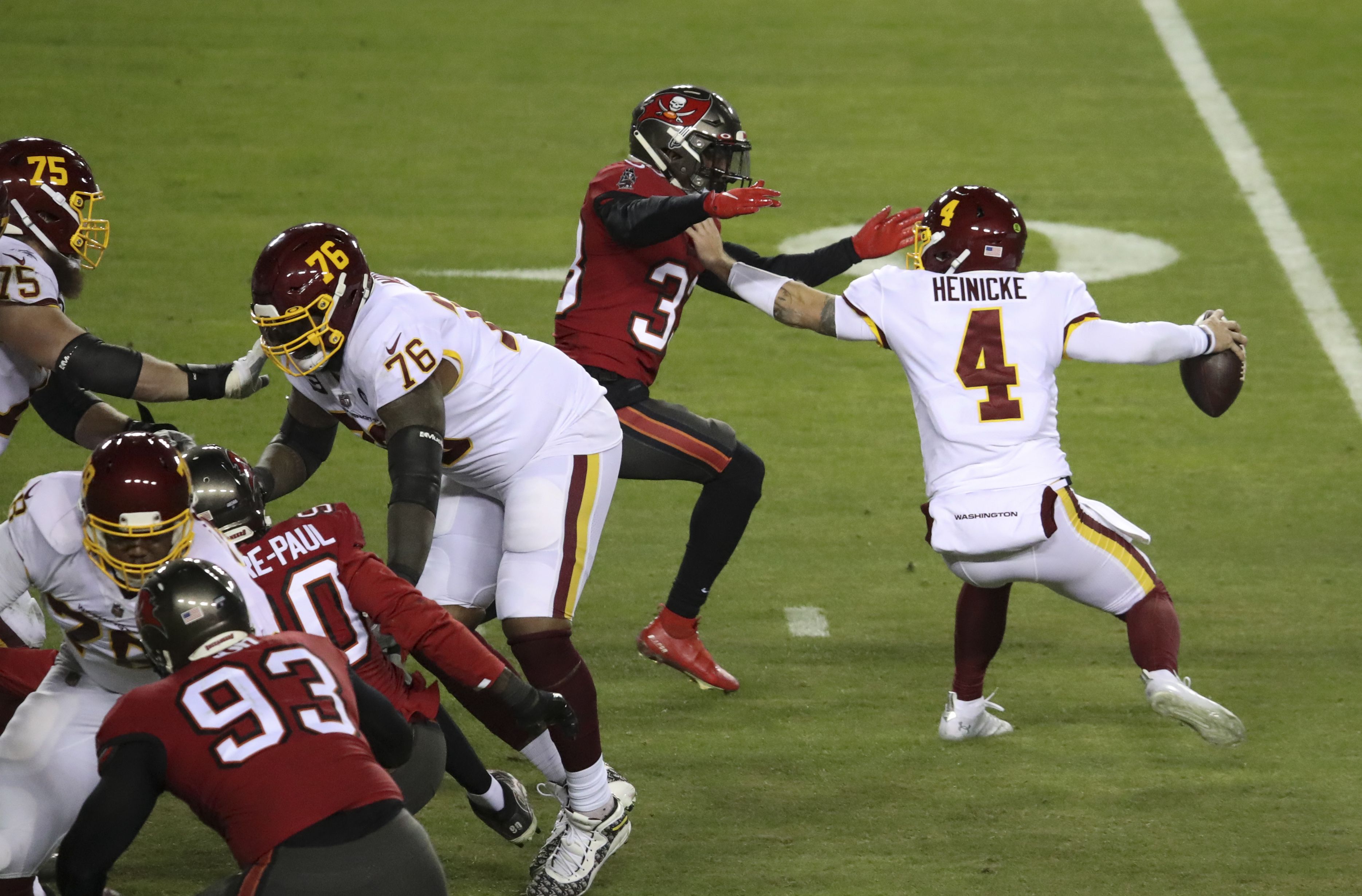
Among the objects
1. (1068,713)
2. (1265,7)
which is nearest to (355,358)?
(1068,713)

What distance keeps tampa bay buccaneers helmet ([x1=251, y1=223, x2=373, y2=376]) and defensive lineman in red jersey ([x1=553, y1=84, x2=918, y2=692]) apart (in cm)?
113

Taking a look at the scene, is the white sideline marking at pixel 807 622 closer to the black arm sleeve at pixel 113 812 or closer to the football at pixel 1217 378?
the football at pixel 1217 378

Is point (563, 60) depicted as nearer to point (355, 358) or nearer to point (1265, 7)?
point (1265, 7)

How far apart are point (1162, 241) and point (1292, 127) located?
212cm

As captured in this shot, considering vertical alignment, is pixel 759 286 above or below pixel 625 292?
above

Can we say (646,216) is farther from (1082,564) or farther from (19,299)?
(19,299)

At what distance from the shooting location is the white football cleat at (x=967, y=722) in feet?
15.8


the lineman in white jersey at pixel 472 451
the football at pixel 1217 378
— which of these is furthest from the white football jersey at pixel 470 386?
the football at pixel 1217 378

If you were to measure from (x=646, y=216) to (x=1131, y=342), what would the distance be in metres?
1.38

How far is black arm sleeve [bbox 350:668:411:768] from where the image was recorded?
3.18 metres

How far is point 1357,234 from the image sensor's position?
941 cm

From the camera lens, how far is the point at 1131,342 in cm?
446

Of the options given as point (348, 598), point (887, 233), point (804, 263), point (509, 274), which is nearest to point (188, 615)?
point (348, 598)

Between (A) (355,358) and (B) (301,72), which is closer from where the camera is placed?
(A) (355,358)
